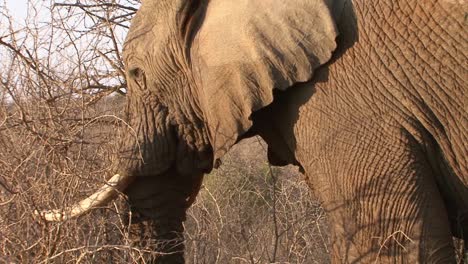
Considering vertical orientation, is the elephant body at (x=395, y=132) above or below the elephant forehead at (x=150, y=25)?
below

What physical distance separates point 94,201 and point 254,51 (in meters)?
0.97

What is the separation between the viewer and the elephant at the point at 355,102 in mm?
3643

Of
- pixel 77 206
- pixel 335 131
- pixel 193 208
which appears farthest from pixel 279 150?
pixel 193 208

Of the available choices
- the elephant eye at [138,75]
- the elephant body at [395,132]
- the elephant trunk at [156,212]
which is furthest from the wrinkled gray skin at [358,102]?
the elephant trunk at [156,212]

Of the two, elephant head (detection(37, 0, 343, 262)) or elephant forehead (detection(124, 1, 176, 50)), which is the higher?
elephant forehead (detection(124, 1, 176, 50))

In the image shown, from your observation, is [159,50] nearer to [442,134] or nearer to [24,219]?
[24,219]

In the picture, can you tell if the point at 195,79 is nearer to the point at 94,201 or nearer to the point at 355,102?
the point at 94,201

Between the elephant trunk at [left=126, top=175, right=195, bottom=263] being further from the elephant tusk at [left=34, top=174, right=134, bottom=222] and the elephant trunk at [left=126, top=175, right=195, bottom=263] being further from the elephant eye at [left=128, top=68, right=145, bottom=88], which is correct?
the elephant eye at [left=128, top=68, right=145, bottom=88]

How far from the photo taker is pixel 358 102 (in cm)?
369

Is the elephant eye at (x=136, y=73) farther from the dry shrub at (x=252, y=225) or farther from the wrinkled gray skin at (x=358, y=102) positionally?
the dry shrub at (x=252, y=225)

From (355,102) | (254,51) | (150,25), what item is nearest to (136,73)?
(150,25)

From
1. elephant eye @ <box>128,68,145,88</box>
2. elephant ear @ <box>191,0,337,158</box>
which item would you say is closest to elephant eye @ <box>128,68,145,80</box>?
elephant eye @ <box>128,68,145,88</box>

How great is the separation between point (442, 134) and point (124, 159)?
1393 mm

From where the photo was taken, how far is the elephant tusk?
3.87 m
